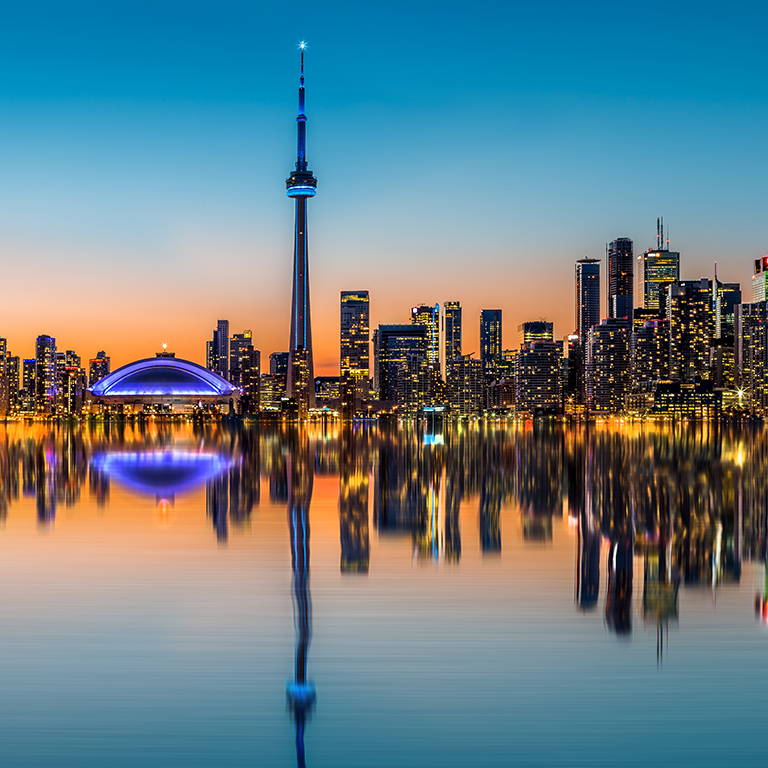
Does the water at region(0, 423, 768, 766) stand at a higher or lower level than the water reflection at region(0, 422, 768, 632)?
higher

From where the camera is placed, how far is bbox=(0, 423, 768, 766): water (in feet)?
26.5

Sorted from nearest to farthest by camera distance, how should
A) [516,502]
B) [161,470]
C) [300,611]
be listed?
[300,611]
[516,502]
[161,470]

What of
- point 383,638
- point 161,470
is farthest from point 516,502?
point 161,470

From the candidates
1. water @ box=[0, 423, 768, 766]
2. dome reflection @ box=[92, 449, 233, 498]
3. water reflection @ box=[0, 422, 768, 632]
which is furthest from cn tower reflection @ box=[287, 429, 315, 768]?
dome reflection @ box=[92, 449, 233, 498]

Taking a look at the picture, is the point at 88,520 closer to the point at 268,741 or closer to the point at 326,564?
the point at 326,564

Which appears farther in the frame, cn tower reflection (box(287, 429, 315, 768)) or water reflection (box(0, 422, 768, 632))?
water reflection (box(0, 422, 768, 632))

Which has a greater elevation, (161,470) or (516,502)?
(516,502)

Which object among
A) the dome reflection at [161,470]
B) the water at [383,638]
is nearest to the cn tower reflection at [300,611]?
the water at [383,638]

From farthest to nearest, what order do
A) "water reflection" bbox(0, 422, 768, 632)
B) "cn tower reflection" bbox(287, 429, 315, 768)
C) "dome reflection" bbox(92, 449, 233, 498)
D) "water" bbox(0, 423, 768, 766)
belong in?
"dome reflection" bbox(92, 449, 233, 498) < "water reflection" bbox(0, 422, 768, 632) < "cn tower reflection" bbox(287, 429, 315, 768) < "water" bbox(0, 423, 768, 766)

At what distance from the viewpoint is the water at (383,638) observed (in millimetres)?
8078

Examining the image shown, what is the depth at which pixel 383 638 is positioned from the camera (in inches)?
463

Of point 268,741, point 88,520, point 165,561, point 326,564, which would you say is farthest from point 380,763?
point 88,520

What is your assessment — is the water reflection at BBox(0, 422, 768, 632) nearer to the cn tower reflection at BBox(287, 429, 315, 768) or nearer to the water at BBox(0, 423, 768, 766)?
the water at BBox(0, 423, 768, 766)

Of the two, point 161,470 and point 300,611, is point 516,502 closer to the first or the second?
point 300,611
